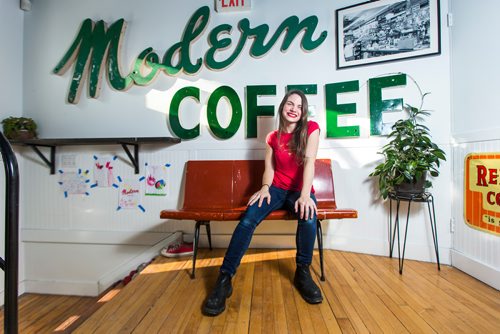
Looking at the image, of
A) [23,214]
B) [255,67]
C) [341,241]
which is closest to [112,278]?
[23,214]

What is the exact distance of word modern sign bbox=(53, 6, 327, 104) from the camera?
2.16m

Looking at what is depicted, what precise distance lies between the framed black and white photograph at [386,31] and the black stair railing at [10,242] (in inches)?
86.9

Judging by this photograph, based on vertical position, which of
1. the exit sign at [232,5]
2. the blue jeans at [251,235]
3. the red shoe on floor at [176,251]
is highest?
the exit sign at [232,5]

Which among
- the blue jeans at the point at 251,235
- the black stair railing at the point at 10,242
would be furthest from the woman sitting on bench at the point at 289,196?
the black stair railing at the point at 10,242

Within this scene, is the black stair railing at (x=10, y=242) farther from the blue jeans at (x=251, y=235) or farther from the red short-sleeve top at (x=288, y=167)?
the red short-sleeve top at (x=288, y=167)

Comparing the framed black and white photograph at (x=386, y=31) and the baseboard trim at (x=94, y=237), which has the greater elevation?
the framed black and white photograph at (x=386, y=31)

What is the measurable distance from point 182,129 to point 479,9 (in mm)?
2364

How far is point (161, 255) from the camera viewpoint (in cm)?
204

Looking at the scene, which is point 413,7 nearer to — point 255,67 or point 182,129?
point 255,67

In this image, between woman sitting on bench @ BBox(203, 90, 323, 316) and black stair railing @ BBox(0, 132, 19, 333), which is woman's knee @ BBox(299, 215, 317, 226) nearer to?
woman sitting on bench @ BBox(203, 90, 323, 316)

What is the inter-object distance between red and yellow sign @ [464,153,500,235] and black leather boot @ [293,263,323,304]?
1.20 metres

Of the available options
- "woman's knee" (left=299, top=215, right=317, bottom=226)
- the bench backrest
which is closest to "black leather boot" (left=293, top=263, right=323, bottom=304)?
"woman's knee" (left=299, top=215, right=317, bottom=226)

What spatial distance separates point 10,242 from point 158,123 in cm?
180

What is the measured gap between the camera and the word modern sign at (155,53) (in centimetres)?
216
